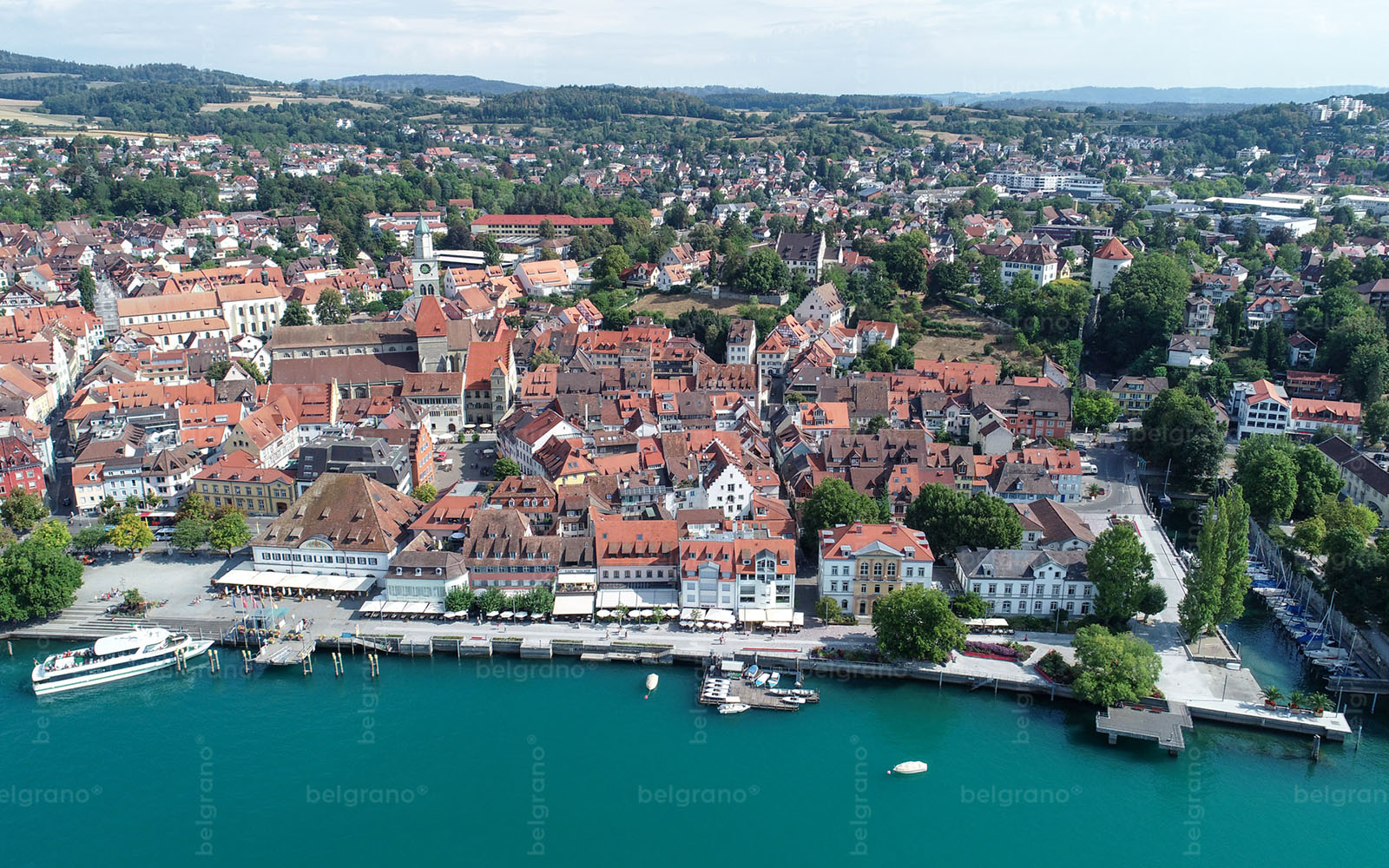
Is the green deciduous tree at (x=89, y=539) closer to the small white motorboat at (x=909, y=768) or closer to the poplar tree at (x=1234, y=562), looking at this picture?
the small white motorboat at (x=909, y=768)

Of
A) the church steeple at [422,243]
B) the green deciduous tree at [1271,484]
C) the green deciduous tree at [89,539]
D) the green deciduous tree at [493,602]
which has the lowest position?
the green deciduous tree at [493,602]

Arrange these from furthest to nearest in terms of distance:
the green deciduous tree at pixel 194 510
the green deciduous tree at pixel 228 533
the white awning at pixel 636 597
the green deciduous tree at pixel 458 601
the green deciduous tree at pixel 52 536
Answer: the green deciduous tree at pixel 194 510 < the green deciduous tree at pixel 228 533 < the green deciduous tree at pixel 52 536 < the green deciduous tree at pixel 458 601 < the white awning at pixel 636 597

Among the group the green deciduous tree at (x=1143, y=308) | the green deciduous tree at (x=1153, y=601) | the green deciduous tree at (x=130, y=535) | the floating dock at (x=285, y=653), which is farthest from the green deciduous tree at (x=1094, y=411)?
the green deciduous tree at (x=130, y=535)

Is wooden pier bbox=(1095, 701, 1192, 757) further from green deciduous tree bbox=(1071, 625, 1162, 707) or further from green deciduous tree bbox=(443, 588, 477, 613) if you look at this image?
green deciduous tree bbox=(443, 588, 477, 613)

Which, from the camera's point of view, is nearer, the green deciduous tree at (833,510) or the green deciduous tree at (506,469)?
the green deciduous tree at (833,510)

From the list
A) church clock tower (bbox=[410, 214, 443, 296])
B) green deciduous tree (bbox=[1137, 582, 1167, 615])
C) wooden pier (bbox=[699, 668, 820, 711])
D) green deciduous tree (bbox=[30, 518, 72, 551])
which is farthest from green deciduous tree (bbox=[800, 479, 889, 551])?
church clock tower (bbox=[410, 214, 443, 296])

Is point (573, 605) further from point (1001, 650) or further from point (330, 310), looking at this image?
point (330, 310)
